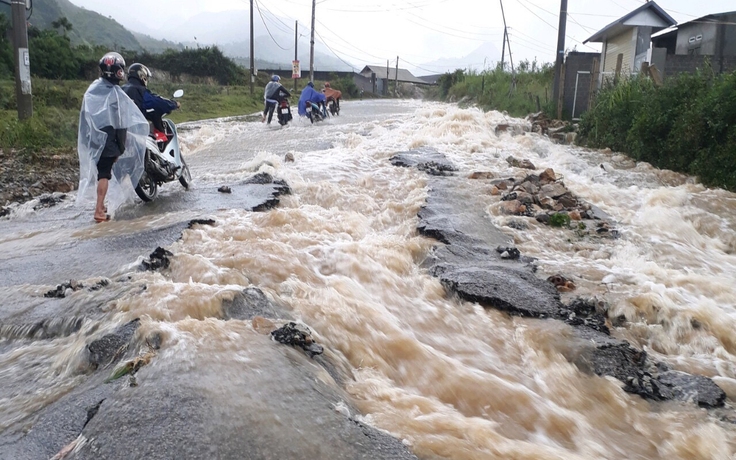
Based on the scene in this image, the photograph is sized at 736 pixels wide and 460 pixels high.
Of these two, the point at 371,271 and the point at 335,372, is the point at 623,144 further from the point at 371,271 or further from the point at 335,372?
the point at 335,372

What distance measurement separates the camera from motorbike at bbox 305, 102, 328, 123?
19064 mm

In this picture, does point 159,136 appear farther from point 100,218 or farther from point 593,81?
point 593,81

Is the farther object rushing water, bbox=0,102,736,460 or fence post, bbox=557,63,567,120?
fence post, bbox=557,63,567,120

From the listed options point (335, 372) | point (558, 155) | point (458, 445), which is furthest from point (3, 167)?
point (558, 155)

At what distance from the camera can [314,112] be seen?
19.3m

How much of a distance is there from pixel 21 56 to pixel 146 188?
473 cm

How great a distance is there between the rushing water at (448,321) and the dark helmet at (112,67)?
65.0 inches

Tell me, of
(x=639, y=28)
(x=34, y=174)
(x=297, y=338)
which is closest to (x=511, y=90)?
(x=639, y=28)

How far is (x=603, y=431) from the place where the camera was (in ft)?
9.69

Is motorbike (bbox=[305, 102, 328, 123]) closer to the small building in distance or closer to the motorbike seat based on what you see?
the small building in distance

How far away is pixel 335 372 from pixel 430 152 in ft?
30.7

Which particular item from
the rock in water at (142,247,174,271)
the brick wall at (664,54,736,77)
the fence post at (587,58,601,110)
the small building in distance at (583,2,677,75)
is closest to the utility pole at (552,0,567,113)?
the fence post at (587,58,601,110)

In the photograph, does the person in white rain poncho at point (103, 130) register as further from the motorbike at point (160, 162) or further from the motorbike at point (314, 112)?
the motorbike at point (314, 112)

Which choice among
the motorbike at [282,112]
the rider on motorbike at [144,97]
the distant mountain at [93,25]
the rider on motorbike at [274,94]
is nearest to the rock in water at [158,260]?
the rider on motorbike at [144,97]
